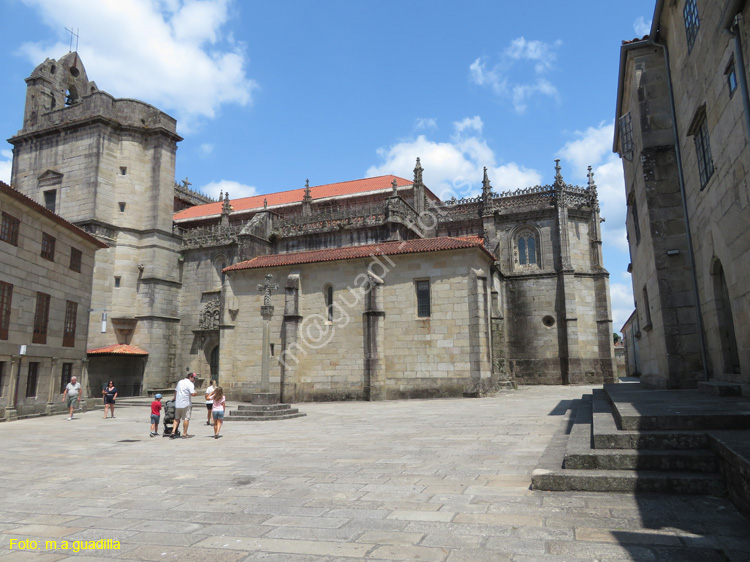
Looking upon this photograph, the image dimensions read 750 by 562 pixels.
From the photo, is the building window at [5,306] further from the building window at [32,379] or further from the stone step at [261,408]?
the stone step at [261,408]

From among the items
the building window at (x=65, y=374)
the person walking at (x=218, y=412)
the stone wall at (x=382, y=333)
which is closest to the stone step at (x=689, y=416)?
the person walking at (x=218, y=412)

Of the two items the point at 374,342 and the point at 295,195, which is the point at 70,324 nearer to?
the point at 374,342

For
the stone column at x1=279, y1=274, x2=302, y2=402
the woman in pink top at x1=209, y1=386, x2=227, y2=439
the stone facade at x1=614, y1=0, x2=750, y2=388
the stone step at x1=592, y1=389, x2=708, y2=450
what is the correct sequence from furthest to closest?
the stone column at x1=279, y1=274, x2=302, y2=402 < the woman in pink top at x1=209, y1=386, x2=227, y2=439 < the stone facade at x1=614, y1=0, x2=750, y2=388 < the stone step at x1=592, y1=389, x2=708, y2=450

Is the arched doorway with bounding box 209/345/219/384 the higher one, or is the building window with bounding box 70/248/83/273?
the building window with bounding box 70/248/83/273

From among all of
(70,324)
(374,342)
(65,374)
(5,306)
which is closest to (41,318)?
(70,324)

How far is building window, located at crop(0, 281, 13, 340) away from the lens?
723 inches

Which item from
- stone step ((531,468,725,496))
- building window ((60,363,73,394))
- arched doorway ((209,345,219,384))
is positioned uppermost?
arched doorway ((209,345,219,384))

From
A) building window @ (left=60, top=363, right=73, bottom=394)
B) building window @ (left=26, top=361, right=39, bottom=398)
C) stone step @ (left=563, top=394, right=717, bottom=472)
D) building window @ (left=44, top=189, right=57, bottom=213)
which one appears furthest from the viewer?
building window @ (left=44, top=189, right=57, bottom=213)

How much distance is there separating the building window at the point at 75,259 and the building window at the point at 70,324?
1686 millimetres

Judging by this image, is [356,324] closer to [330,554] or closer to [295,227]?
[295,227]

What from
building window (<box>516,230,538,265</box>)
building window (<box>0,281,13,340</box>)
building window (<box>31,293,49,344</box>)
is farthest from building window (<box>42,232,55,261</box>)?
building window (<box>516,230,538,265</box>)

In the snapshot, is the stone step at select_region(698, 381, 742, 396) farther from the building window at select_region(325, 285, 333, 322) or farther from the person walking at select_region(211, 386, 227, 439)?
the building window at select_region(325, 285, 333, 322)

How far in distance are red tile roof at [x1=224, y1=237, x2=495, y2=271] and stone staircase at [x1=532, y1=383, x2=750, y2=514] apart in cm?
1720

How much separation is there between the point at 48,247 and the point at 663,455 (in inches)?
936
